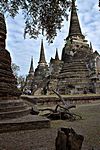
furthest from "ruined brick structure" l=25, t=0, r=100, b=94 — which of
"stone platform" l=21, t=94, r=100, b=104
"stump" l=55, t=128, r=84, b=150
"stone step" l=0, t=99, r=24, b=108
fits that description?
"stump" l=55, t=128, r=84, b=150

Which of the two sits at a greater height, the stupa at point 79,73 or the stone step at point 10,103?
the stupa at point 79,73

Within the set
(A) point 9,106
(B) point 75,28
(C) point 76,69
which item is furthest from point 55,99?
(B) point 75,28

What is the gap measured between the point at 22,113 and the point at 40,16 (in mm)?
3769

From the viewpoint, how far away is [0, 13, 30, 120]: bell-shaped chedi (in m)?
8.04

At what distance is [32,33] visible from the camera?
23.3 ft

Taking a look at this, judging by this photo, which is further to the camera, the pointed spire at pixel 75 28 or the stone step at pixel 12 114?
the pointed spire at pixel 75 28

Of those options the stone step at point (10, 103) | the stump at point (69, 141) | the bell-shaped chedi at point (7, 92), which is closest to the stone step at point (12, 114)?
the bell-shaped chedi at point (7, 92)

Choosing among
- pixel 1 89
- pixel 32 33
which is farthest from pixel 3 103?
pixel 32 33

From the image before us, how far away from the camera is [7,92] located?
8641 millimetres

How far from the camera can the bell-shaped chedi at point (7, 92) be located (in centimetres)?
804

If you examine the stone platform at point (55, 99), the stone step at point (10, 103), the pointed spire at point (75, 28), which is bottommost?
the stone step at point (10, 103)

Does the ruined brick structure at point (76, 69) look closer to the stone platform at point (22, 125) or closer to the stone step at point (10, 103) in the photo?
the stone step at point (10, 103)

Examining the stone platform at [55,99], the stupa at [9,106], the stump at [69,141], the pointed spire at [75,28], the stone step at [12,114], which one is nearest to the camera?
the stump at [69,141]

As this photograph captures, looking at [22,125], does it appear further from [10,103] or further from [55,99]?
[55,99]
